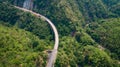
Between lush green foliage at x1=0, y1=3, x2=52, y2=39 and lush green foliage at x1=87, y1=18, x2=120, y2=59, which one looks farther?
lush green foliage at x1=0, y1=3, x2=52, y2=39

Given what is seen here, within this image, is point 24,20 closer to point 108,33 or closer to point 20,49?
point 20,49

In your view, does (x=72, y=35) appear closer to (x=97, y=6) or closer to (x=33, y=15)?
(x=33, y=15)

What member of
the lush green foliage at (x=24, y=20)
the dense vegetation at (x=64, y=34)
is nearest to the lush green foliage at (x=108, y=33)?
the dense vegetation at (x=64, y=34)

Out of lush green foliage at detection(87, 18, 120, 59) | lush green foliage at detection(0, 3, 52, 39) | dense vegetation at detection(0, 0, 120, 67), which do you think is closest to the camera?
dense vegetation at detection(0, 0, 120, 67)

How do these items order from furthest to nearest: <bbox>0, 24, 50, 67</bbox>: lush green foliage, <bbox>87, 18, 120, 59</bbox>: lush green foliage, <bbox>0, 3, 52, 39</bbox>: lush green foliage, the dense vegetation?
<bbox>0, 3, 52, 39</bbox>: lush green foliage, <bbox>87, 18, 120, 59</bbox>: lush green foliage, the dense vegetation, <bbox>0, 24, 50, 67</bbox>: lush green foliage

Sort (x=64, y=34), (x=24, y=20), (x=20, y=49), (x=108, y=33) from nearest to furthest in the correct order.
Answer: (x=20, y=49)
(x=108, y=33)
(x=64, y=34)
(x=24, y=20)

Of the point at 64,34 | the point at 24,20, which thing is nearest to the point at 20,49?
the point at 64,34

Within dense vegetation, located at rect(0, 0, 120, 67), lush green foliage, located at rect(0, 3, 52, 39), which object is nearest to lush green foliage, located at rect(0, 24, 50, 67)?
dense vegetation, located at rect(0, 0, 120, 67)

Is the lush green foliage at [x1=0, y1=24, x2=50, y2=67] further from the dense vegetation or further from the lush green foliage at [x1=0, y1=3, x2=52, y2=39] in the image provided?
the lush green foliage at [x1=0, y1=3, x2=52, y2=39]
